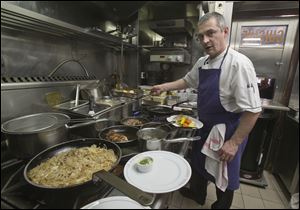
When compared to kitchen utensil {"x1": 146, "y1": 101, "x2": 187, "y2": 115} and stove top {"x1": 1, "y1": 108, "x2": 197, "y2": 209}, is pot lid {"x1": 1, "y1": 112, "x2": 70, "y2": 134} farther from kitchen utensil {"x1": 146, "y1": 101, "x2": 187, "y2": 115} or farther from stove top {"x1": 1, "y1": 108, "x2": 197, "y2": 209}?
kitchen utensil {"x1": 146, "y1": 101, "x2": 187, "y2": 115}

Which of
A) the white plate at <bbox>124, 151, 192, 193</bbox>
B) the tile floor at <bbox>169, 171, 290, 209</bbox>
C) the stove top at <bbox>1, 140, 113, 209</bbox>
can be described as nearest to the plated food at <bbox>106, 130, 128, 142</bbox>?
the white plate at <bbox>124, 151, 192, 193</bbox>

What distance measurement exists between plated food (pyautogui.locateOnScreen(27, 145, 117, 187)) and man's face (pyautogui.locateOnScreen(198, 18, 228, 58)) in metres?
0.92

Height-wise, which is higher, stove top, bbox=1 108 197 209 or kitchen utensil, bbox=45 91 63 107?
kitchen utensil, bbox=45 91 63 107

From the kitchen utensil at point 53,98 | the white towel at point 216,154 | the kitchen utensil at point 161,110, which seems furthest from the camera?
the kitchen utensil at point 161,110

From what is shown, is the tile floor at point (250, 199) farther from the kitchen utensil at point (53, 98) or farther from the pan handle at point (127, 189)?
the kitchen utensil at point (53, 98)

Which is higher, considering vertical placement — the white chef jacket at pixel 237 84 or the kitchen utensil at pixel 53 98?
the white chef jacket at pixel 237 84

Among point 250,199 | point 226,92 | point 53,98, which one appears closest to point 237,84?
point 226,92

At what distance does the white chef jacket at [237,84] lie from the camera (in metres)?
0.97

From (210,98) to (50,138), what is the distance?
1.00 m

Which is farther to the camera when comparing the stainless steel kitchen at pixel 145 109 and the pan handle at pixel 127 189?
the stainless steel kitchen at pixel 145 109

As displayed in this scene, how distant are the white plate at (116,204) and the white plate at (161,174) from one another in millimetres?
75

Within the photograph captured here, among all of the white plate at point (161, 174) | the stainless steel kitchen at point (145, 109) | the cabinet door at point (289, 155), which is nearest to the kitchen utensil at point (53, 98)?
the stainless steel kitchen at point (145, 109)

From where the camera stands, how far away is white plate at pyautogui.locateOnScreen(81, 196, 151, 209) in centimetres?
47

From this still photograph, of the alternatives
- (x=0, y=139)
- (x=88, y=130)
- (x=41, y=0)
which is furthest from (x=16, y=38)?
(x=88, y=130)
